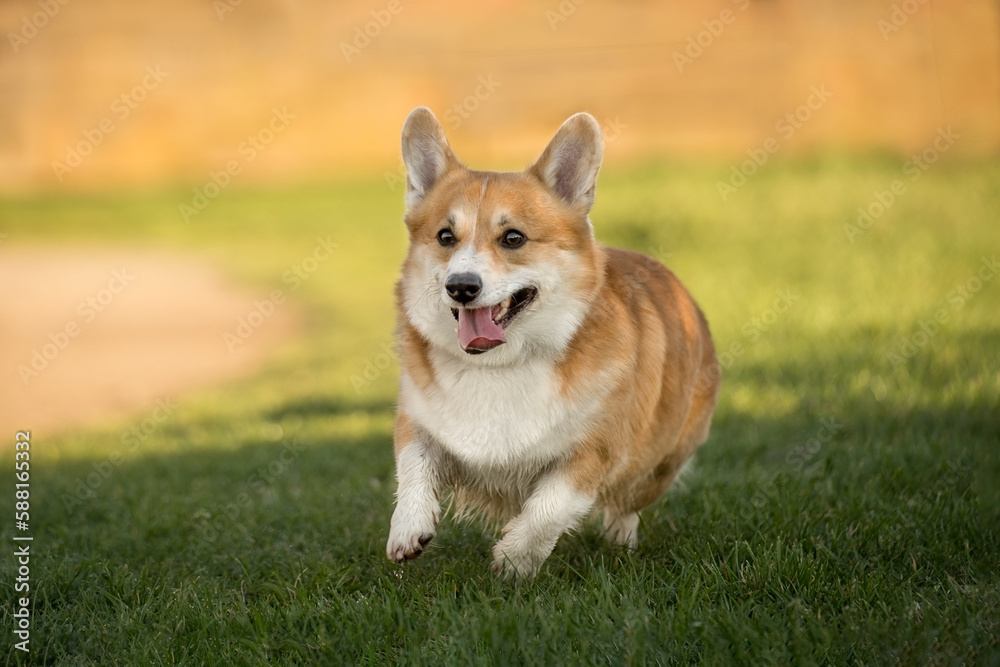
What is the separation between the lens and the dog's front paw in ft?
11.3

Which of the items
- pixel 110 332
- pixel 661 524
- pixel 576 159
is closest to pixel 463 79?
pixel 110 332

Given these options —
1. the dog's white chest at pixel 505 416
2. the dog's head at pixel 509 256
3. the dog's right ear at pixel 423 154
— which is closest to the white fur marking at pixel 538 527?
the dog's white chest at pixel 505 416

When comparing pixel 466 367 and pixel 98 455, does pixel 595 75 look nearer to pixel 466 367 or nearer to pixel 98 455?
pixel 98 455

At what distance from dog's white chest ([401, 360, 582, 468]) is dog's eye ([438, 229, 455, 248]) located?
45 centimetres

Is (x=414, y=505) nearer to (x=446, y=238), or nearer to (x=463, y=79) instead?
(x=446, y=238)

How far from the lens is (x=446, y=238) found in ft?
12.0

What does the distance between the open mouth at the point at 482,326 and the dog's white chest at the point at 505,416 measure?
0.44 ft

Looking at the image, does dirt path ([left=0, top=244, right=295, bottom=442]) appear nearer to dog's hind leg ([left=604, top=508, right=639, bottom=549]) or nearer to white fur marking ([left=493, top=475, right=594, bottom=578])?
dog's hind leg ([left=604, top=508, right=639, bottom=549])

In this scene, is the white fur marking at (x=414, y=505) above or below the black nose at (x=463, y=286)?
below

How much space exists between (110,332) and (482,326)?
10.7 meters

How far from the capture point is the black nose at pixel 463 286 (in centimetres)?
336

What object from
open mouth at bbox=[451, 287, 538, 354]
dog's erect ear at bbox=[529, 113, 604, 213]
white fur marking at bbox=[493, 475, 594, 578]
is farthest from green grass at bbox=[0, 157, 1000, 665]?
dog's erect ear at bbox=[529, 113, 604, 213]

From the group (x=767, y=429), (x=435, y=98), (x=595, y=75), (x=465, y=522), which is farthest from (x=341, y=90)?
(x=465, y=522)

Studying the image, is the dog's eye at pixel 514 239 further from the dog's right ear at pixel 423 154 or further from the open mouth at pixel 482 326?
the dog's right ear at pixel 423 154
